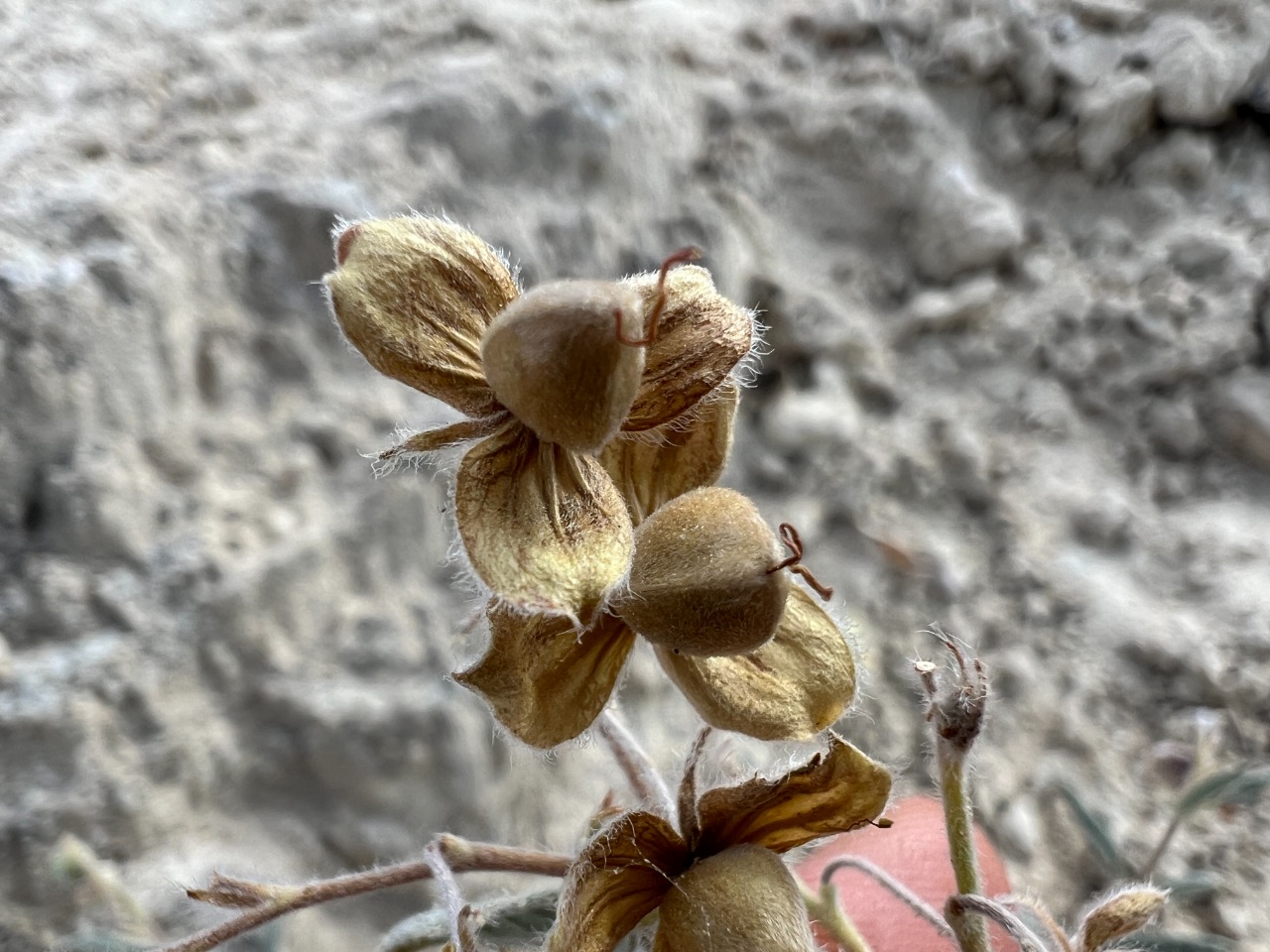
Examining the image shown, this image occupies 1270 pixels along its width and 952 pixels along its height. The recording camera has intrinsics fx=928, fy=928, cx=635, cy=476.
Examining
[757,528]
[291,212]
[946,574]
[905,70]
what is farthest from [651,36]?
[757,528]

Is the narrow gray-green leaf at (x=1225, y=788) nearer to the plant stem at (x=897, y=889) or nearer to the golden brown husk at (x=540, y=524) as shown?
the plant stem at (x=897, y=889)

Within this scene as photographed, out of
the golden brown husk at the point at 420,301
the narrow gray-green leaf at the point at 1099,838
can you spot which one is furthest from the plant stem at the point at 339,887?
the narrow gray-green leaf at the point at 1099,838

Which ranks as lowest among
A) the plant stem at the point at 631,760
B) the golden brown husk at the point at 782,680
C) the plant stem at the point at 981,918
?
the plant stem at the point at 981,918

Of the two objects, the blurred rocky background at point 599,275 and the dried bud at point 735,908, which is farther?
the blurred rocky background at point 599,275

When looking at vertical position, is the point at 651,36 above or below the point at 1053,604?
above

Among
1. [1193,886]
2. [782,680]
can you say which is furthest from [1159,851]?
[782,680]

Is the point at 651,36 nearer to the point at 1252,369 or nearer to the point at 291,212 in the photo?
the point at 291,212
